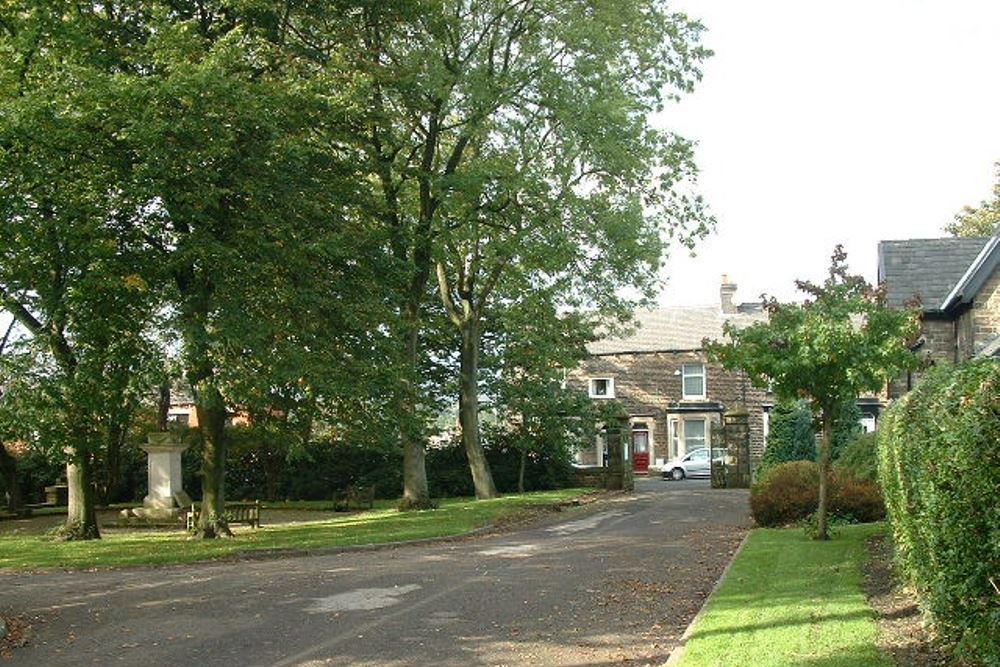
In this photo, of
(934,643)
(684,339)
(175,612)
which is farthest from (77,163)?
(684,339)

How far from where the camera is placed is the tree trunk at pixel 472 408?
118 feet

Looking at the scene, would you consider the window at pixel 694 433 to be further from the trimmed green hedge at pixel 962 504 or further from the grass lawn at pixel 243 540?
the trimmed green hedge at pixel 962 504

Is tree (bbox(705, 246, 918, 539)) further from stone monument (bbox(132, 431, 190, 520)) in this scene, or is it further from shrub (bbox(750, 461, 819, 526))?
stone monument (bbox(132, 431, 190, 520))

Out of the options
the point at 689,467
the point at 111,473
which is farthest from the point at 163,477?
the point at 689,467

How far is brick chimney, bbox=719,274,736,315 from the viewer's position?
192 feet

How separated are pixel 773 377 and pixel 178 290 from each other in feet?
39.5

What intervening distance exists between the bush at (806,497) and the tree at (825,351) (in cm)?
292

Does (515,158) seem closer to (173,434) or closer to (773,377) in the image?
(173,434)

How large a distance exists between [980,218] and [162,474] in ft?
165

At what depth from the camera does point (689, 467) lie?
167 ft

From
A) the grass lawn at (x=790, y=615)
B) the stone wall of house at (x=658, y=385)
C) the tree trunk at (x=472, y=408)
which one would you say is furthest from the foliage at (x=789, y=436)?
the stone wall of house at (x=658, y=385)

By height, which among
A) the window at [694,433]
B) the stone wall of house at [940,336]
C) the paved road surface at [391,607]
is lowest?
the paved road surface at [391,607]

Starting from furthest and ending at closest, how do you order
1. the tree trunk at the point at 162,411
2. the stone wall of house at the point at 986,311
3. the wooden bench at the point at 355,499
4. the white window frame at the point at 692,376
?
1. the white window frame at the point at 692,376
2. the tree trunk at the point at 162,411
3. the wooden bench at the point at 355,499
4. the stone wall of house at the point at 986,311

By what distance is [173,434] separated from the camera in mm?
30172
